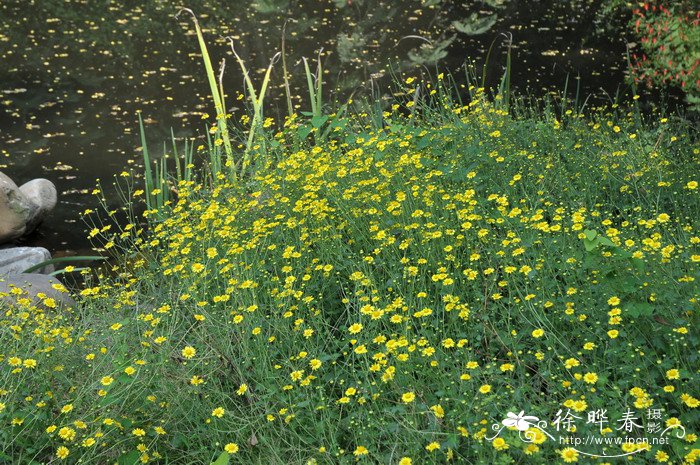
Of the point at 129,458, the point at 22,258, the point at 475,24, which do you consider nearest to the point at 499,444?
the point at 129,458

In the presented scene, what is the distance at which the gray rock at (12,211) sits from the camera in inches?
255

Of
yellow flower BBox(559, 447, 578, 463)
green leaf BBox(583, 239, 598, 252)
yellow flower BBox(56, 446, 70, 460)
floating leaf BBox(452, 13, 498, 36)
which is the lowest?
floating leaf BBox(452, 13, 498, 36)

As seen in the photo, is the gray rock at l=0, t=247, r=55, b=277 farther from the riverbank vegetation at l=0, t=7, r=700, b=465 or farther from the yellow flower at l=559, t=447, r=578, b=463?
the yellow flower at l=559, t=447, r=578, b=463

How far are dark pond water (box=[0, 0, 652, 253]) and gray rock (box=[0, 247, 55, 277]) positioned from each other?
0.45m

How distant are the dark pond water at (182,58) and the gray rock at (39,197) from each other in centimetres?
9

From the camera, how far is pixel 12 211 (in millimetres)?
6516

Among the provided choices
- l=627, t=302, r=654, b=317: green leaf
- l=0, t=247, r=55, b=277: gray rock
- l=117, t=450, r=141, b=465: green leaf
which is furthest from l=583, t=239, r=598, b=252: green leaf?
l=0, t=247, r=55, b=277: gray rock

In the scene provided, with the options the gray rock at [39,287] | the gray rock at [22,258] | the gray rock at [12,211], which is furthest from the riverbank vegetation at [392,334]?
the gray rock at [12,211]

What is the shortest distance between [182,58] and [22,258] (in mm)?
5497

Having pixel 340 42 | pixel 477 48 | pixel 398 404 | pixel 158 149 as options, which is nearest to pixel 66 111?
pixel 158 149

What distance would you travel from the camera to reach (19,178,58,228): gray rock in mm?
6668

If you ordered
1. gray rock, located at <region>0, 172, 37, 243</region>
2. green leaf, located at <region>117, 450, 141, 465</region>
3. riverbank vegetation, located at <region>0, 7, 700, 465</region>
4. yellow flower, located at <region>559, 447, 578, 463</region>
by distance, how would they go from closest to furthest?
yellow flower, located at <region>559, 447, 578, 463</region>, riverbank vegetation, located at <region>0, 7, 700, 465</region>, green leaf, located at <region>117, 450, 141, 465</region>, gray rock, located at <region>0, 172, 37, 243</region>
